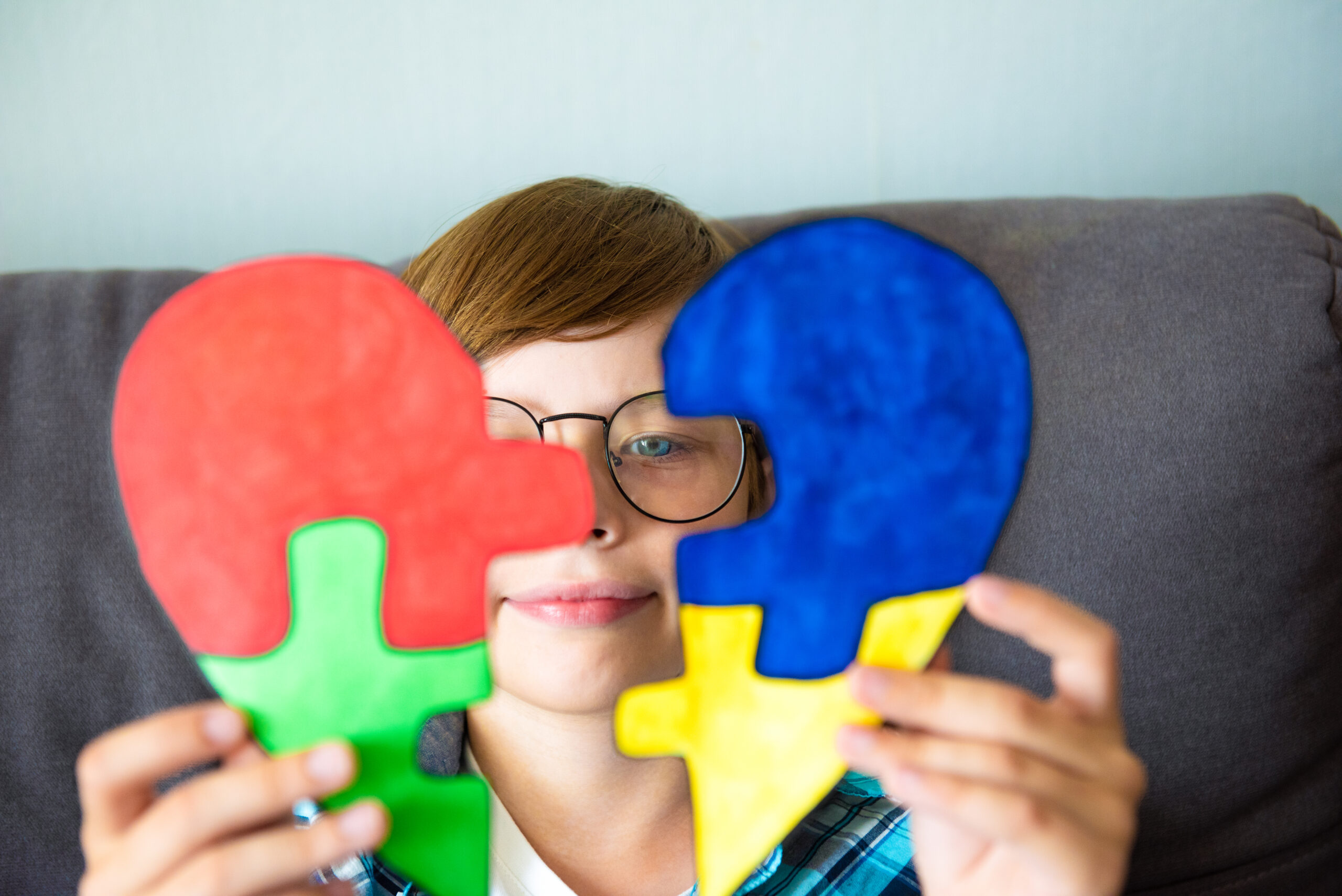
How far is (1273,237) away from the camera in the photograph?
2.92ft

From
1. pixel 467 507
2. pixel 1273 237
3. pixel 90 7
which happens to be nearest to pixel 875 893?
pixel 467 507

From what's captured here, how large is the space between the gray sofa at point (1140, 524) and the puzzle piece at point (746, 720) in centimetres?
43

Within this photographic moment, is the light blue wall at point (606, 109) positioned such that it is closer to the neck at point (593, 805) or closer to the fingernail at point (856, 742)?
the neck at point (593, 805)

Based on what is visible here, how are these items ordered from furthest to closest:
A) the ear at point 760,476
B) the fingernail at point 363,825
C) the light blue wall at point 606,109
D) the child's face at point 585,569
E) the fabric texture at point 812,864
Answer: the light blue wall at point 606,109 < the ear at point 760,476 < the fabric texture at point 812,864 < the child's face at point 585,569 < the fingernail at point 363,825

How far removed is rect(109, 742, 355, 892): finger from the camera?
457 mm

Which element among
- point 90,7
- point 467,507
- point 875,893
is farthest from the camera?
point 90,7

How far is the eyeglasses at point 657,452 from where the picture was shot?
715mm

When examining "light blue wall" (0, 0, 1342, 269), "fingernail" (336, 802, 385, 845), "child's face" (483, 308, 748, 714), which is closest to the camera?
"fingernail" (336, 802, 385, 845)

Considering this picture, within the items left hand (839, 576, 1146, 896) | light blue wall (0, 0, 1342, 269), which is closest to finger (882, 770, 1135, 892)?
left hand (839, 576, 1146, 896)

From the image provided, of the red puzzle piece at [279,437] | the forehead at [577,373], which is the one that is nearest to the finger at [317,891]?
the red puzzle piece at [279,437]

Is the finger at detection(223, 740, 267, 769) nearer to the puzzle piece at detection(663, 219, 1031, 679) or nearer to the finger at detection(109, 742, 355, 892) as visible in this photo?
the finger at detection(109, 742, 355, 892)

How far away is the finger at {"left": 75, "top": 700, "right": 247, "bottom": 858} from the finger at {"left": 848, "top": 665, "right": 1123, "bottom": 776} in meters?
0.34

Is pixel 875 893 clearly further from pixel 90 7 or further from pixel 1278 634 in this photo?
pixel 90 7

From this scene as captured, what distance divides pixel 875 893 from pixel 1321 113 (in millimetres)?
1104
